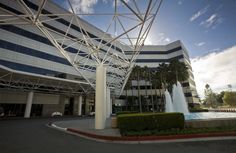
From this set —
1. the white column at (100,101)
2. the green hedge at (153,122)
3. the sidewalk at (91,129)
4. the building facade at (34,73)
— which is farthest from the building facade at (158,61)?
the green hedge at (153,122)

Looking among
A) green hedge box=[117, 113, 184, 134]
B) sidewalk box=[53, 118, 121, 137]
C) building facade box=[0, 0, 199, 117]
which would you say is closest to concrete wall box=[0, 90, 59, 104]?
building facade box=[0, 0, 199, 117]

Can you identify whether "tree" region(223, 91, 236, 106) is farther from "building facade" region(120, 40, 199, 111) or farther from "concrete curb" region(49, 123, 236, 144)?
"concrete curb" region(49, 123, 236, 144)

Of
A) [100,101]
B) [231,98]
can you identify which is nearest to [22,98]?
[100,101]

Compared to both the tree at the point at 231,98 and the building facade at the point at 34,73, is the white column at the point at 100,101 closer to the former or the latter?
the building facade at the point at 34,73

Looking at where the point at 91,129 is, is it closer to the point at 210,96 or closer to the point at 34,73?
the point at 34,73

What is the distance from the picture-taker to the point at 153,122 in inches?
351

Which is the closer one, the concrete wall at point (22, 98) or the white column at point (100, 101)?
the white column at point (100, 101)

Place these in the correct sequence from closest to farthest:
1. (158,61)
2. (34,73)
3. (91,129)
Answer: (91,129) → (34,73) → (158,61)

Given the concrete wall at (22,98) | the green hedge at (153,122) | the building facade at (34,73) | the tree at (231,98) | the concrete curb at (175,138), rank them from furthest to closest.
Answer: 1. the tree at (231,98)
2. the concrete wall at (22,98)
3. the building facade at (34,73)
4. the green hedge at (153,122)
5. the concrete curb at (175,138)

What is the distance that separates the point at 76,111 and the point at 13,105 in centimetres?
1593

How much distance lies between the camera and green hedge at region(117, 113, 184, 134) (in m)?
8.81

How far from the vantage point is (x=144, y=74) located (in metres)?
45.4

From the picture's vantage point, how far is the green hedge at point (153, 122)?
8812 millimetres

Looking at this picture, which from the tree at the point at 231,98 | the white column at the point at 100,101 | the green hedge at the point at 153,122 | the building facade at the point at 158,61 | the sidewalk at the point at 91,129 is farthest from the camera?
the tree at the point at 231,98
